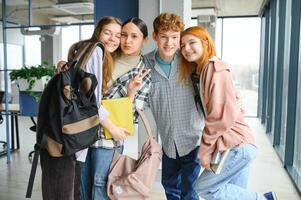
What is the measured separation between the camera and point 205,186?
71.0 inches

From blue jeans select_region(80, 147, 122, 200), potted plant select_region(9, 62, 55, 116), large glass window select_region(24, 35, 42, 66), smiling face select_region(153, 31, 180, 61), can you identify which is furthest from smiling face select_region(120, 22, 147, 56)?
large glass window select_region(24, 35, 42, 66)

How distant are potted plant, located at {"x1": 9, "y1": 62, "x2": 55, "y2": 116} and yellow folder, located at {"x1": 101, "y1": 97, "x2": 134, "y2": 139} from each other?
2.60 m

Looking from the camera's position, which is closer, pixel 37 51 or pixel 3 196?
pixel 3 196

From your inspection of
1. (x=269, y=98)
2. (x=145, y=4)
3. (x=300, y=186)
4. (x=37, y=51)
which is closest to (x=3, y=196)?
(x=145, y=4)

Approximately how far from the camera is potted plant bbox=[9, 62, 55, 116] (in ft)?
13.5

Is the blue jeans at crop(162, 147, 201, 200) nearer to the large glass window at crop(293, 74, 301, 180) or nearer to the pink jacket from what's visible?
the pink jacket

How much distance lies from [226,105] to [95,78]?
2.24 feet

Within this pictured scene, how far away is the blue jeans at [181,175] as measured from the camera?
76.9 inches

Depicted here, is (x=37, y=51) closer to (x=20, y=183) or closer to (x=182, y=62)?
(x=20, y=183)

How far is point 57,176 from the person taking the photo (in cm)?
165

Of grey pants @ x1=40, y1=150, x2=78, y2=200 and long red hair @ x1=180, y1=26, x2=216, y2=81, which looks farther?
long red hair @ x1=180, y1=26, x2=216, y2=81

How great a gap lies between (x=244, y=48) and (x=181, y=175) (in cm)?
769

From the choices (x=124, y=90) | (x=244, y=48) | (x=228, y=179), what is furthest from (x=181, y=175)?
(x=244, y=48)

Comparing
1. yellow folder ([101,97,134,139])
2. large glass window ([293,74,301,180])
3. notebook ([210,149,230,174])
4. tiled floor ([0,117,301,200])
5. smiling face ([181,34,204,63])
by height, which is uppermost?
smiling face ([181,34,204,63])
